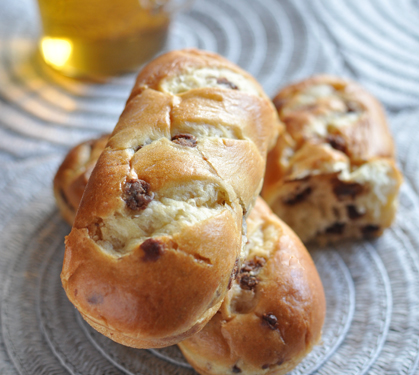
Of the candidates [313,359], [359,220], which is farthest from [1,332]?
[359,220]

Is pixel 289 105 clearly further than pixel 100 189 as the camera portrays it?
Yes

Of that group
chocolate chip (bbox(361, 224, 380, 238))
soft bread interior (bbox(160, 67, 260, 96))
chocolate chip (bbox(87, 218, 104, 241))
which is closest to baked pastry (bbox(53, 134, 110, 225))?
soft bread interior (bbox(160, 67, 260, 96))

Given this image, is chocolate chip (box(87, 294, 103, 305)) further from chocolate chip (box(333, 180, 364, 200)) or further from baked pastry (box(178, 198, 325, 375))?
chocolate chip (box(333, 180, 364, 200))

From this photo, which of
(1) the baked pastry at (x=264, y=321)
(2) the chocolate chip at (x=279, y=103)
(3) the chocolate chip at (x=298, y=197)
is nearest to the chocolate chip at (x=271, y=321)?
(1) the baked pastry at (x=264, y=321)

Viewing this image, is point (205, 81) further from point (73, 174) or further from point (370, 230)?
point (370, 230)

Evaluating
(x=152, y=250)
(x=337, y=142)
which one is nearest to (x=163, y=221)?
(x=152, y=250)

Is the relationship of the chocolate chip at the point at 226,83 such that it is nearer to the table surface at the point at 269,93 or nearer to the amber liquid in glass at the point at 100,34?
the table surface at the point at 269,93

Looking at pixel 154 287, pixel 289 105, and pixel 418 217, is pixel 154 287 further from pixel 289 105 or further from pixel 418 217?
pixel 418 217
